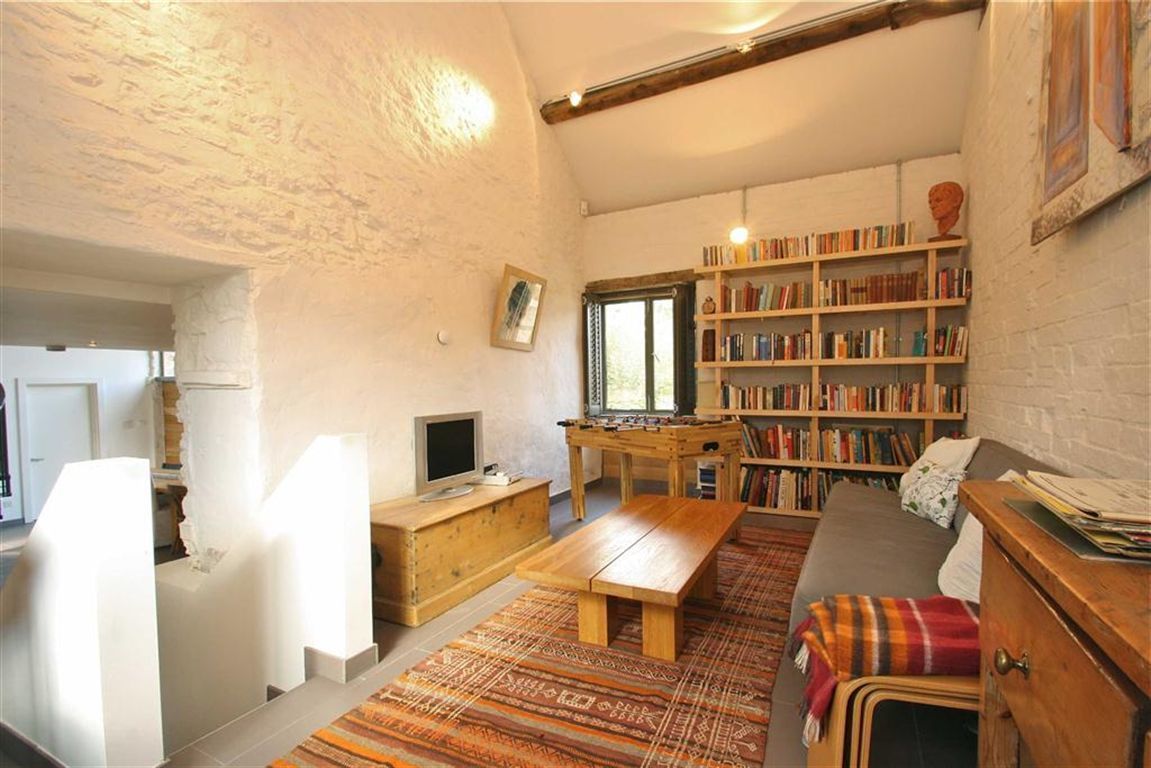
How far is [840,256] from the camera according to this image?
4090 millimetres

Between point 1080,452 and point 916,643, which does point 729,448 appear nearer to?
point 1080,452

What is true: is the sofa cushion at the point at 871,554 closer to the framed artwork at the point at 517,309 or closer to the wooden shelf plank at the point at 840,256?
the wooden shelf plank at the point at 840,256

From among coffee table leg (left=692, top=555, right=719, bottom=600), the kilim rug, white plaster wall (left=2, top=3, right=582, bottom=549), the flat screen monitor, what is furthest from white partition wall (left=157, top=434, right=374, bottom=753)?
coffee table leg (left=692, top=555, right=719, bottom=600)

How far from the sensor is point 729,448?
12.8ft

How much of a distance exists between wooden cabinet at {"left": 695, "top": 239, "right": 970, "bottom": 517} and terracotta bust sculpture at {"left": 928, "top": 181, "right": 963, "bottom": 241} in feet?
0.52

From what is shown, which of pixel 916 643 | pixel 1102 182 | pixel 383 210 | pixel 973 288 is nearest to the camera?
pixel 916 643

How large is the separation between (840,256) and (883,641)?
3.50m

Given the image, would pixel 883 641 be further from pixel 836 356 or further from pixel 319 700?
pixel 836 356

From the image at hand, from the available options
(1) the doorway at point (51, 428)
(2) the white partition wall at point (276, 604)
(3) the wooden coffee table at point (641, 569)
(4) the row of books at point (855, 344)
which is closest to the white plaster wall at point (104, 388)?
(1) the doorway at point (51, 428)

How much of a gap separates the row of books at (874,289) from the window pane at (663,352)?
158cm

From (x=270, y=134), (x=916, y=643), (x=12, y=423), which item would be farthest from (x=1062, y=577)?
(x=12, y=423)

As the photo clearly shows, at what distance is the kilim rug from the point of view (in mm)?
1677

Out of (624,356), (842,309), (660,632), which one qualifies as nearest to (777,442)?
(842,309)

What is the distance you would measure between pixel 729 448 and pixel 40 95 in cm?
403
